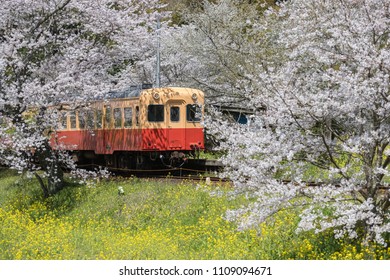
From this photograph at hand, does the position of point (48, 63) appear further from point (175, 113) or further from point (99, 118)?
point (175, 113)

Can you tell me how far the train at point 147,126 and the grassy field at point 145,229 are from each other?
1369 millimetres

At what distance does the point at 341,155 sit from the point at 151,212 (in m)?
6.59

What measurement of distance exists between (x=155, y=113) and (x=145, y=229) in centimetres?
480

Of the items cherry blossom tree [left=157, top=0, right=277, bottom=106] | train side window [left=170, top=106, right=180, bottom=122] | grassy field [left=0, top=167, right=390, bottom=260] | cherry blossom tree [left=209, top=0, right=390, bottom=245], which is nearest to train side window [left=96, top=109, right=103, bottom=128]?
grassy field [left=0, top=167, right=390, bottom=260]

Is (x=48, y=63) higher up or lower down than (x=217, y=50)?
lower down

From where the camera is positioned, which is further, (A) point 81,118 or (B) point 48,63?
(A) point 81,118

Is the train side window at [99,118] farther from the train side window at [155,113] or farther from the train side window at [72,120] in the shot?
the train side window at [155,113]

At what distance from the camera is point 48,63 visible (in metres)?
17.3

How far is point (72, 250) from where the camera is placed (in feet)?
38.7

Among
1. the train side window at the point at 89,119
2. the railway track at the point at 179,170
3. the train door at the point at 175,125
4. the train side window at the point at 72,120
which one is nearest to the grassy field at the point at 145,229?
the railway track at the point at 179,170

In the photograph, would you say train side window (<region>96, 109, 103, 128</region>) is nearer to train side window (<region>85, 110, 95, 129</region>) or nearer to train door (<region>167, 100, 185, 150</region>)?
train side window (<region>85, 110, 95, 129</region>)

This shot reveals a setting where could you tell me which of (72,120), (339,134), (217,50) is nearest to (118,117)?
(72,120)

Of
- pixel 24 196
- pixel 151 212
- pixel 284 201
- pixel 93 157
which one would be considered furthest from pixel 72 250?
pixel 93 157

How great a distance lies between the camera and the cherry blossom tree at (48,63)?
16.2 metres
